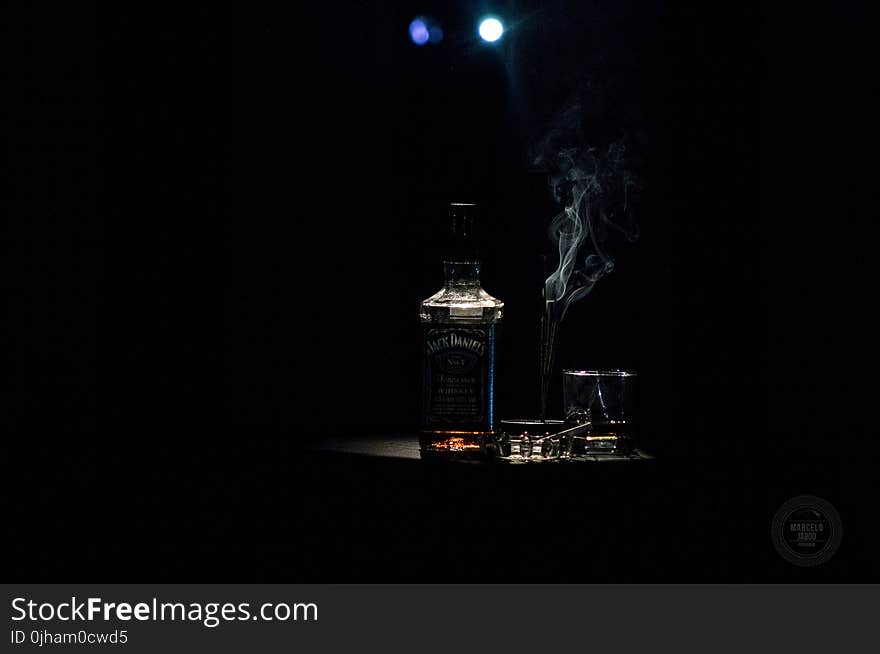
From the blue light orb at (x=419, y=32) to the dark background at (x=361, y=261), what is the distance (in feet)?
0.06

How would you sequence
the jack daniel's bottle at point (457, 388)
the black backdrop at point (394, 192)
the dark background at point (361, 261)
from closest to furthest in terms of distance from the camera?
the dark background at point (361, 261) → the jack daniel's bottle at point (457, 388) → the black backdrop at point (394, 192)

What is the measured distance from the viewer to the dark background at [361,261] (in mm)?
1739

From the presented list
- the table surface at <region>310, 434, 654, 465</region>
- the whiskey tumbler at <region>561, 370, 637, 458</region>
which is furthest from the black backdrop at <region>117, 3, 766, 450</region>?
the whiskey tumbler at <region>561, 370, 637, 458</region>

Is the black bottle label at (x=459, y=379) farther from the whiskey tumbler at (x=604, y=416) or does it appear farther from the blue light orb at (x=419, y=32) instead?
the blue light orb at (x=419, y=32)

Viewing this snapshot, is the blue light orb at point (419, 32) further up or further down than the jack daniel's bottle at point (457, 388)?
further up

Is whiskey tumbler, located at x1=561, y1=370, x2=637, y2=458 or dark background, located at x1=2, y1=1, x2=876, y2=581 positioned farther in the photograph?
whiskey tumbler, located at x1=561, y1=370, x2=637, y2=458

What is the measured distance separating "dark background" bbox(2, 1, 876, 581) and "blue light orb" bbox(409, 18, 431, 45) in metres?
0.02

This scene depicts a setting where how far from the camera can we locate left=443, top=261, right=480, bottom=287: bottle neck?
197 centimetres

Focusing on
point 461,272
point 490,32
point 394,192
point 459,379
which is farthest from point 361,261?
point 490,32

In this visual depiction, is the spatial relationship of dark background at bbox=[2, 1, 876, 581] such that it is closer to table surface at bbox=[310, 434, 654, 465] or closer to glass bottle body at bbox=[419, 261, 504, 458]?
table surface at bbox=[310, 434, 654, 465]

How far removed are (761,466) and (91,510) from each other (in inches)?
50.7

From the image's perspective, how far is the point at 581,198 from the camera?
2221 millimetres

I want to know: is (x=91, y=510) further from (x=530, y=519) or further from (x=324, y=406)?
(x=530, y=519)

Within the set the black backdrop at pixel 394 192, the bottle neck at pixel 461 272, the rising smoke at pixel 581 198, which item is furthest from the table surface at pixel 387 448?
the rising smoke at pixel 581 198
